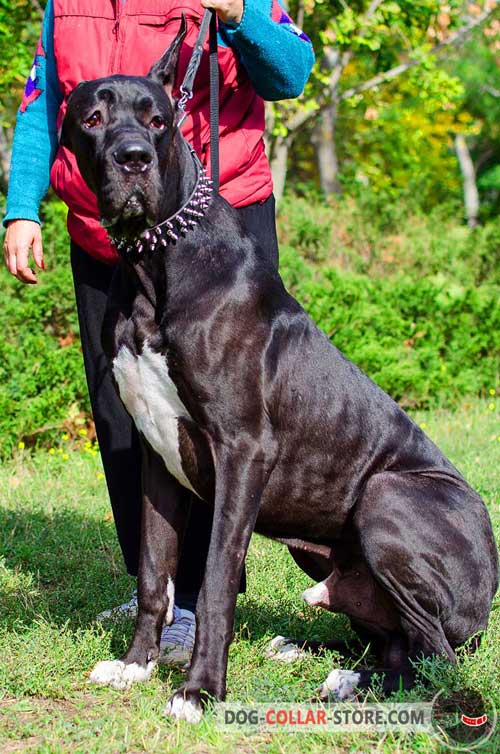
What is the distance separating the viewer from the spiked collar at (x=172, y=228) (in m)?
3.06

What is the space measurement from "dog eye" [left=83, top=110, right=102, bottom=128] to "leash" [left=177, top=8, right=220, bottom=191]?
10.2 inches

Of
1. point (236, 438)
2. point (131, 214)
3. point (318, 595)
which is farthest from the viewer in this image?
point (318, 595)

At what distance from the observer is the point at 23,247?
11.3ft

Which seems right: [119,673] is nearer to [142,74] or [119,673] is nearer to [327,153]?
[142,74]

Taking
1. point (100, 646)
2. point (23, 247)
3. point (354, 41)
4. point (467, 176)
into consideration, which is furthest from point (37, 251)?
point (467, 176)

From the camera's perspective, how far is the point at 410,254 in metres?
10.1

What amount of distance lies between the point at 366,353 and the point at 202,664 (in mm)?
5026

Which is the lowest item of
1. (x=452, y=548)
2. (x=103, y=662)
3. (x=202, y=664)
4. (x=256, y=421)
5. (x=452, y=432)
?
(x=452, y=432)

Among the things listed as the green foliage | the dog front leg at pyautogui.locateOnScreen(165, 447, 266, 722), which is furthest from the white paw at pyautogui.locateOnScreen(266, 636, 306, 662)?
the green foliage

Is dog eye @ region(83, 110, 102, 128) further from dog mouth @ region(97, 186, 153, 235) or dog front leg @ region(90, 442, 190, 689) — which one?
dog front leg @ region(90, 442, 190, 689)

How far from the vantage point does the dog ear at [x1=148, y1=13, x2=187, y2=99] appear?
10.1ft

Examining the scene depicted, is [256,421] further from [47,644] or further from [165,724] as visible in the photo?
[47,644]

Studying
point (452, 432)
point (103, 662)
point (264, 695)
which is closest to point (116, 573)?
point (103, 662)

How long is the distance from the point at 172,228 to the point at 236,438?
0.69 meters
